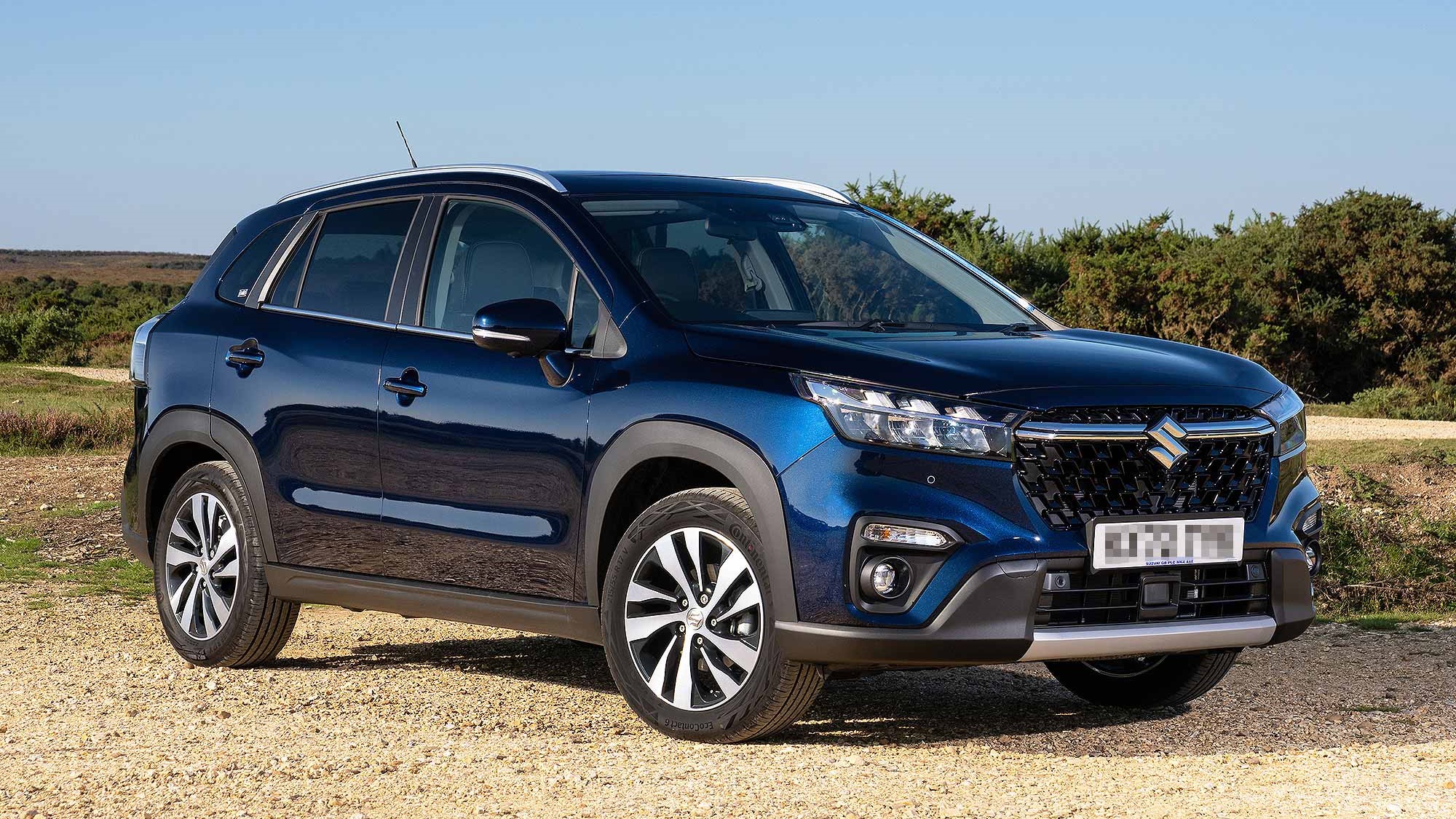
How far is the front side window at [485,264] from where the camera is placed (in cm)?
605

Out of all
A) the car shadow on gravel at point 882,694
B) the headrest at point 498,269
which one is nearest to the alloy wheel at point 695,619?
the car shadow on gravel at point 882,694

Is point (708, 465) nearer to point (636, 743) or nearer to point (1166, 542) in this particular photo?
point (636, 743)

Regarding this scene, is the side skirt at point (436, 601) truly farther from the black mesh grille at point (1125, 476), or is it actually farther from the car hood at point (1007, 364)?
the black mesh grille at point (1125, 476)

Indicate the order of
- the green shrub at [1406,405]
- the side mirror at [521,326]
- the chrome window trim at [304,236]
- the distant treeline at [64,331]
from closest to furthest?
the side mirror at [521,326] < the chrome window trim at [304,236] < the green shrub at [1406,405] < the distant treeline at [64,331]

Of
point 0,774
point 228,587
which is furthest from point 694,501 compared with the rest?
point 228,587

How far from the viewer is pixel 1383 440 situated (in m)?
18.5

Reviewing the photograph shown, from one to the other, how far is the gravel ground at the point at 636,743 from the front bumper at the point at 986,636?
36 cm

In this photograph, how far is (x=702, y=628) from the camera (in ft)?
17.5

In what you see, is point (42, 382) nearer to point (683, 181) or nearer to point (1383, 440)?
point (1383, 440)

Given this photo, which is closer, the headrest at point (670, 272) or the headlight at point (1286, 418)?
the headlight at point (1286, 418)

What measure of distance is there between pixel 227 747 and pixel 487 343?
→ 1.54m

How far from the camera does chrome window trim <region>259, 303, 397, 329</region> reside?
20.9 feet

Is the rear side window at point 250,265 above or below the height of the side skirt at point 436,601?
above

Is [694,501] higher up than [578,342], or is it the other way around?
[578,342]
